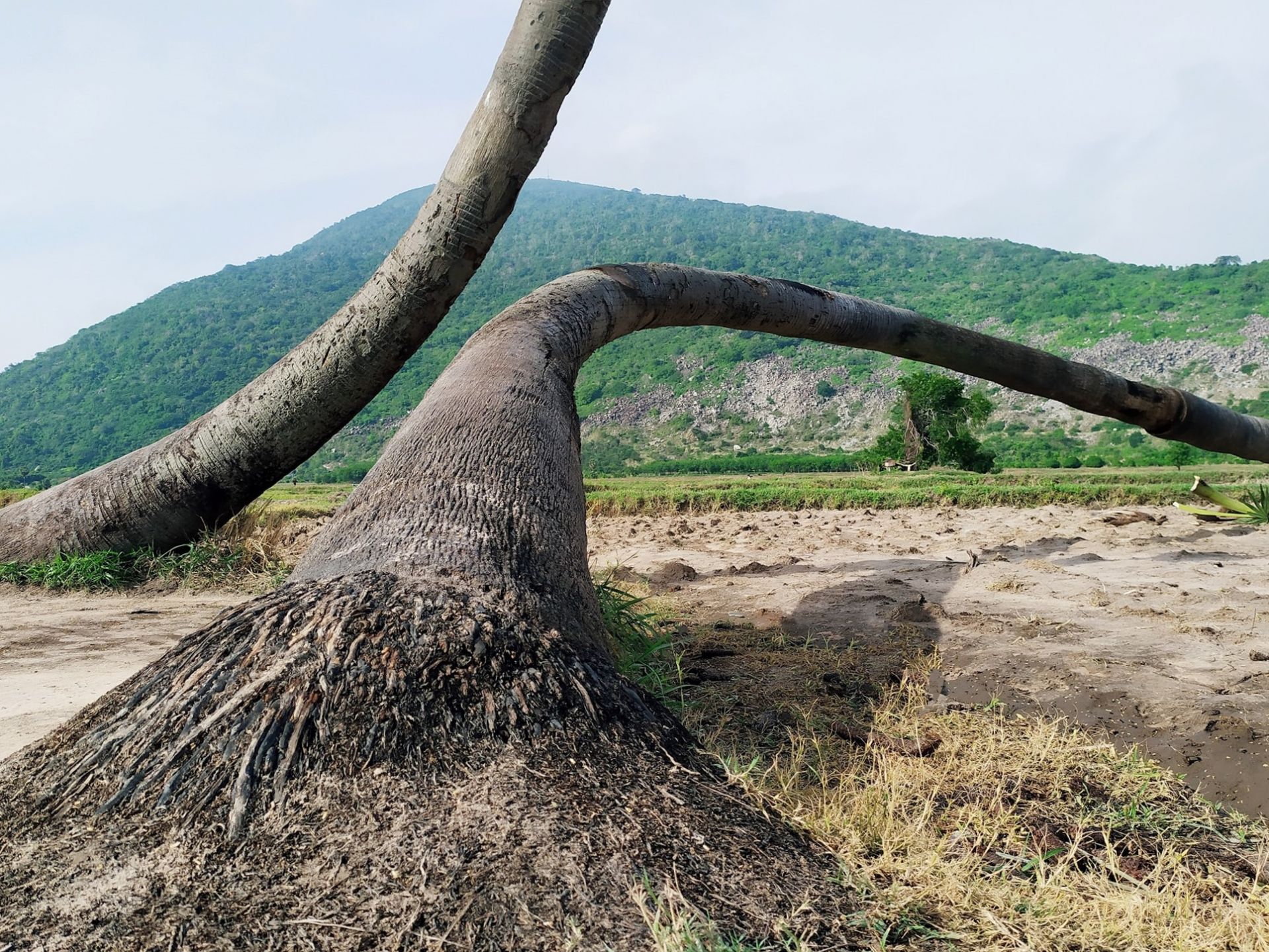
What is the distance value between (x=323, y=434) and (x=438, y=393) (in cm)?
227

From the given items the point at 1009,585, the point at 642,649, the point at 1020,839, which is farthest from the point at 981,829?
the point at 1009,585

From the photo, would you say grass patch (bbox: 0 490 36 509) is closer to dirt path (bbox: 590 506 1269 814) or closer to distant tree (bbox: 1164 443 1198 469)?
dirt path (bbox: 590 506 1269 814)

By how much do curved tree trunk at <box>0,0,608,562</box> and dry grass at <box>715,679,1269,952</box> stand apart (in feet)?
9.69

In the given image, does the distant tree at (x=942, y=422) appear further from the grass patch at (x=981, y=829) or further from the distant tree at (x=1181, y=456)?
the grass patch at (x=981, y=829)

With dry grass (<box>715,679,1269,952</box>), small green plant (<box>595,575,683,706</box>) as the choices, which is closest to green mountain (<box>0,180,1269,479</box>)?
small green plant (<box>595,575,683,706</box>)

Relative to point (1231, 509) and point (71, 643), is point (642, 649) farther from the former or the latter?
point (1231, 509)

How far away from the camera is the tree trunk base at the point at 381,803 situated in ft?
4.25

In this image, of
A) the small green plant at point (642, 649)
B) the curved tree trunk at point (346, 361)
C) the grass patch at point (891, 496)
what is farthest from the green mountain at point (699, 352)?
the small green plant at point (642, 649)

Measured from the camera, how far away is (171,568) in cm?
584

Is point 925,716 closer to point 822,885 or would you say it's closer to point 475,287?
point 822,885

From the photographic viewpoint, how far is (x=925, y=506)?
11211 mm

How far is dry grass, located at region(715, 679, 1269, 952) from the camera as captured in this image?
58.4 inches

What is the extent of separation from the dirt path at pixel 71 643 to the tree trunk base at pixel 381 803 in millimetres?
1281

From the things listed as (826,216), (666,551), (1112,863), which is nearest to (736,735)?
(1112,863)
